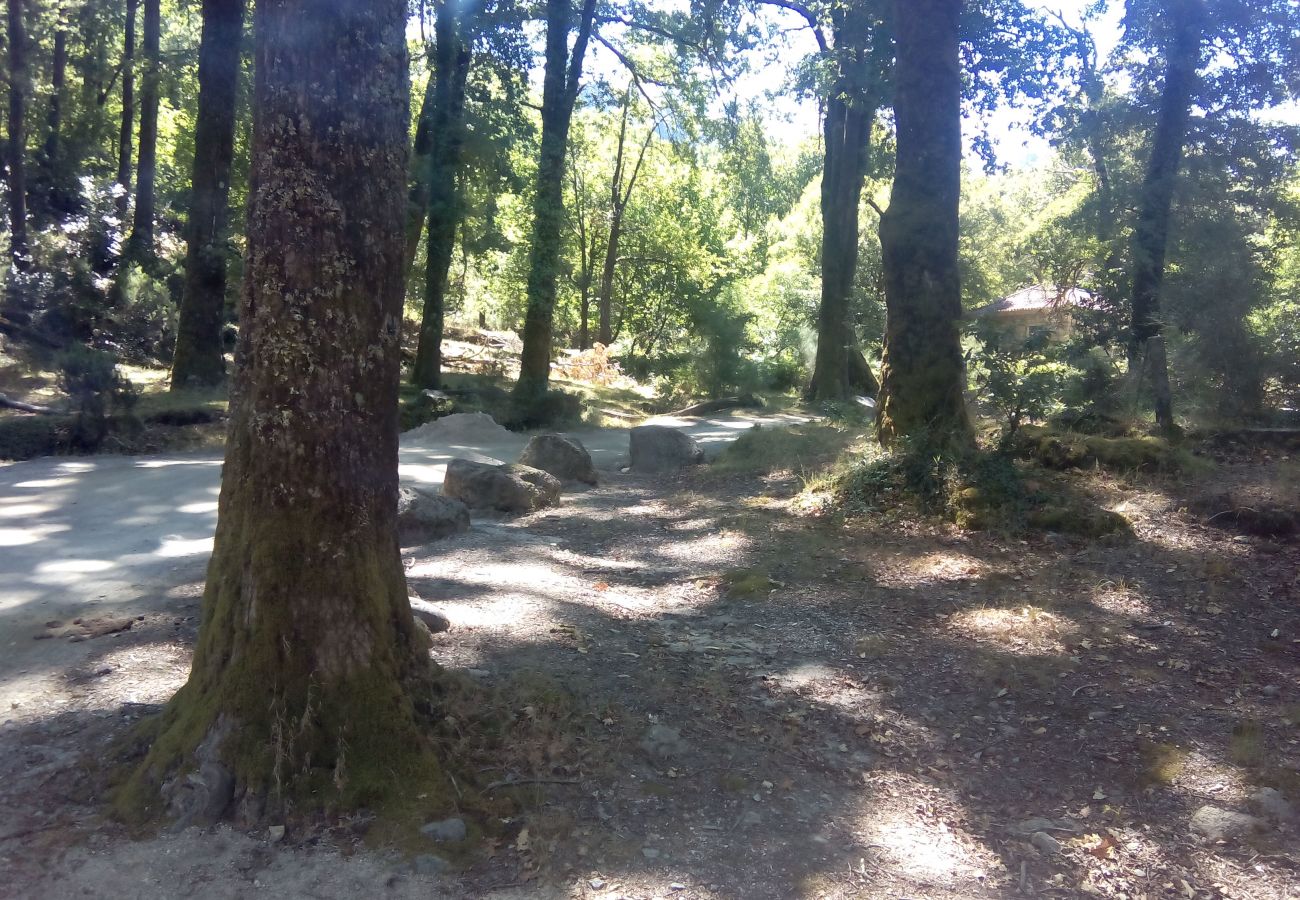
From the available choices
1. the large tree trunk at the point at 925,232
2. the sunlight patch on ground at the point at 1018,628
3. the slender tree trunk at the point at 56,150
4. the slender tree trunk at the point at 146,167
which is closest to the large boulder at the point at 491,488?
the large tree trunk at the point at 925,232

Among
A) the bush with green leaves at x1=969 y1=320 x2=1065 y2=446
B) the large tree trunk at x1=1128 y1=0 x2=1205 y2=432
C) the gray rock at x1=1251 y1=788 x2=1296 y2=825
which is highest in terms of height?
the large tree trunk at x1=1128 y1=0 x2=1205 y2=432

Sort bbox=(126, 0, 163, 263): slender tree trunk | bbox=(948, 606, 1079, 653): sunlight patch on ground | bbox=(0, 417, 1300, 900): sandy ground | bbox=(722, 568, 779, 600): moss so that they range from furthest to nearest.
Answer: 1. bbox=(126, 0, 163, 263): slender tree trunk
2. bbox=(722, 568, 779, 600): moss
3. bbox=(948, 606, 1079, 653): sunlight patch on ground
4. bbox=(0, 417, 1300, 900): sandy ground

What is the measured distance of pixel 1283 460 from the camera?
9539 millimetres

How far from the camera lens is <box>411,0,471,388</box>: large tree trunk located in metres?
19.6

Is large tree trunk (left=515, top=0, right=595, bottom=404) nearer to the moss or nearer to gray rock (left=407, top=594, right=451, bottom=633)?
the moss

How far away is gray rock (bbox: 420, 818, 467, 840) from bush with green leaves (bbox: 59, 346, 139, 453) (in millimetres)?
11951

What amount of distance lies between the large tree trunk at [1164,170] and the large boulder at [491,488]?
787 cm

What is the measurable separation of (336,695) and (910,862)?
92.9 inches

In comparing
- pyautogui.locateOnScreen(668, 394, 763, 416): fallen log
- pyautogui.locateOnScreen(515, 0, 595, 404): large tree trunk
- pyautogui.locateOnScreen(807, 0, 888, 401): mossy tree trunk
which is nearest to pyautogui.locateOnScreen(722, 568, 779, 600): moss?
pyautogui.locateOnScreen(515, 0, 595, 404): large tree trunk

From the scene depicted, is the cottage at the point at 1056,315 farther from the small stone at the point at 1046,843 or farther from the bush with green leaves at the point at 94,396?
the bush with green leaves at the point at 94,396

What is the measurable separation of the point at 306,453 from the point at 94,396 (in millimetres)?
11488

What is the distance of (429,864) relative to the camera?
3.62m

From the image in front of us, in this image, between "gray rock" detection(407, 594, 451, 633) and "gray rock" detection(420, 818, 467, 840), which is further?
"gray rock" detection(407, 594, 451, 633)

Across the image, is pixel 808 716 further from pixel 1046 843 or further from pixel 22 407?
pixel 22 407
